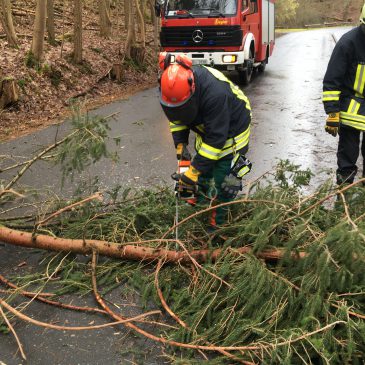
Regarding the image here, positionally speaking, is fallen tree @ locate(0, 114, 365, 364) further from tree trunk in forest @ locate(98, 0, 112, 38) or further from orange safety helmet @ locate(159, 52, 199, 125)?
tree trunk in forest @ locate(98, 0, 112, 38)

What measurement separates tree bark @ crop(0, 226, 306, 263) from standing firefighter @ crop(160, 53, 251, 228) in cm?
42

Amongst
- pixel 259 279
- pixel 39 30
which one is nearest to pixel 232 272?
pixel 259 279

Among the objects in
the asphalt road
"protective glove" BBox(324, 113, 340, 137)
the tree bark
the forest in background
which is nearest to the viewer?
the asphalt road

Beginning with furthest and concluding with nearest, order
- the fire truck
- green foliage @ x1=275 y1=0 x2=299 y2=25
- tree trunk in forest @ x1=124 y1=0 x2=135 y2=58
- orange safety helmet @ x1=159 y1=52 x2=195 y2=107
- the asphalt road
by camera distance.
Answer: green foliage @ x1=275 y1=0 x2=299 y2=25, tree trunk in forest @ x1=124 y1=0 x2=135 y2=58, the fire truck, orange safety helmet @ x1=159 y1=52 x2=195 y2=107, the asphalt road

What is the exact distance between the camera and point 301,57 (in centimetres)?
1853

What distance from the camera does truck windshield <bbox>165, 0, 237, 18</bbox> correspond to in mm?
10344

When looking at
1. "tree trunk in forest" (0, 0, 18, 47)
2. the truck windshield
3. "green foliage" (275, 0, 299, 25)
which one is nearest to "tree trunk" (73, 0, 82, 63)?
"tree trunk in forest" (0, 0, 18, 47)

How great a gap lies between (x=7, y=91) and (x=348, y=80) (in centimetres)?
653

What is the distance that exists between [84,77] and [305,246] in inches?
374

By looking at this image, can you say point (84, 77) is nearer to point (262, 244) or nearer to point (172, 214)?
point (172, 214)

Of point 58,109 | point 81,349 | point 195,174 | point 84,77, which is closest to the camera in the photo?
point 81,349

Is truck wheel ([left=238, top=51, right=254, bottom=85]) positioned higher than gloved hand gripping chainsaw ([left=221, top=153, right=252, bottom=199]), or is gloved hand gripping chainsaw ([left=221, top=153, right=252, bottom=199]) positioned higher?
gloved hand gripping chainsaw ([left=221, top=153, right=252, bottom=199])

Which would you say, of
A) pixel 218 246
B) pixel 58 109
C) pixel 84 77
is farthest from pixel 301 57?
pixel 218 246

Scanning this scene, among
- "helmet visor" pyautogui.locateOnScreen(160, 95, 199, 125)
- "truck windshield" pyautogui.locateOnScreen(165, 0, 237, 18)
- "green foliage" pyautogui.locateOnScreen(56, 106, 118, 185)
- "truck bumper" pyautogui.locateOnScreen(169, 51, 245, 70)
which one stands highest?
"truck windshield" pyautogui.locateOnScreen(165, 0, 237, 18)
